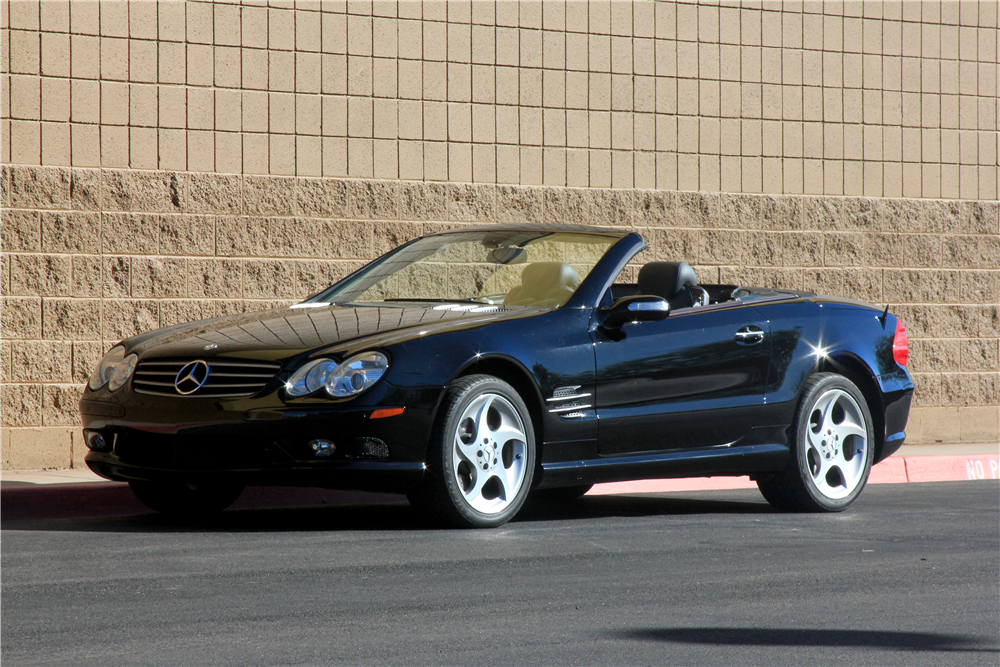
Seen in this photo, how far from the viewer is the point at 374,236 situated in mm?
10906

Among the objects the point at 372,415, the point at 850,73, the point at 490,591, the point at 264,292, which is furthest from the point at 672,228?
the point at 490,591

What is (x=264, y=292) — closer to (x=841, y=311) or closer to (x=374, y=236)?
(x=374, y=236)

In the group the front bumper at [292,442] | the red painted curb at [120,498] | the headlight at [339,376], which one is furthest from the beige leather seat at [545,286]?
the red painted curb at [120,498]

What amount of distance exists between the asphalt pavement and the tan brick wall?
302 centimetres

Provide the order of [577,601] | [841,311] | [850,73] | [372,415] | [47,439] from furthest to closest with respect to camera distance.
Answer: [850,73] < [47,439] < [841,311] < [372,415] < [577,601]

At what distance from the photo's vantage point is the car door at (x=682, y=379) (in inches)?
275

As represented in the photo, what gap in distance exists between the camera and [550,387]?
672 centimetres

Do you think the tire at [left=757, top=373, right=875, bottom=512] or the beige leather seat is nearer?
the beige leather seat

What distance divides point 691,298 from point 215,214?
430 centimetres

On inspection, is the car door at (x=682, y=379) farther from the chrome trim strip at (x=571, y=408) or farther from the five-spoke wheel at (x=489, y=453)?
the five-spoke wheel at (x=489, y=453)

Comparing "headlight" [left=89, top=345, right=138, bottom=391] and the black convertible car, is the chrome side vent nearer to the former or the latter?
the black convertible car

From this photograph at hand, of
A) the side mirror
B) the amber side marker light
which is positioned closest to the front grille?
the amber side marker light

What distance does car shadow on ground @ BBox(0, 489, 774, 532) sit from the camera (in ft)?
22.1

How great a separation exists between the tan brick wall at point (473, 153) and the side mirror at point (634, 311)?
417 centimetres
